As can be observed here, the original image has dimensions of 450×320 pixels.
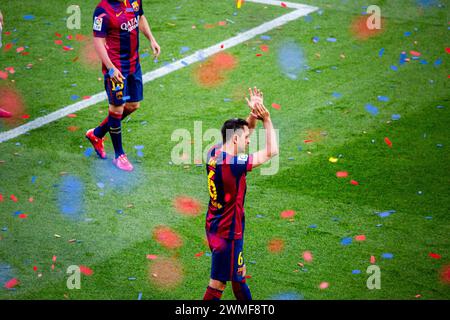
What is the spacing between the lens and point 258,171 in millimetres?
8398

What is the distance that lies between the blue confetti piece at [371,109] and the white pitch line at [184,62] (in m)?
2.79

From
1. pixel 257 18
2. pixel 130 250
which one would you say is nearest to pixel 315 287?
pixel 130 250

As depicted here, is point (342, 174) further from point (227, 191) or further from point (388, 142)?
point (227, 191)

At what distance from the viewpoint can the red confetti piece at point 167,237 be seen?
7062 millimetres

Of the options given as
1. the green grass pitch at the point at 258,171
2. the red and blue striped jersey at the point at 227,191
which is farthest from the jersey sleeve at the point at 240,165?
the green grass pitch at the point at 258,171

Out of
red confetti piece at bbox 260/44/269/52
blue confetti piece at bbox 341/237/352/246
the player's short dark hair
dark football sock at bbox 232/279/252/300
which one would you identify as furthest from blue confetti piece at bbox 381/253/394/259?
red confetti piece at bbox 260/44/269/52

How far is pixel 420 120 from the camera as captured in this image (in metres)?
9.41

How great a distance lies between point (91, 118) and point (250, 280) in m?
4.02

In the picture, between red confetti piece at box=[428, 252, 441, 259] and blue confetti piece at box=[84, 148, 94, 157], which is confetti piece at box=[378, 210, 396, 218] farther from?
blue confetti piece at box=[84, 148, 94, 157]

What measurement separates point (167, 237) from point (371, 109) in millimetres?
3871

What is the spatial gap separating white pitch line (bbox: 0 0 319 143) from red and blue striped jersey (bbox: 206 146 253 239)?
4413 millimetres

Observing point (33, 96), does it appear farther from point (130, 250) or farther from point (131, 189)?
point (130, 250)

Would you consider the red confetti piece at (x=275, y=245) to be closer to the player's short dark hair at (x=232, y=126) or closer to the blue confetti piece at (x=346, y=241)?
the blue confetti piece at (x=346, y=241)
